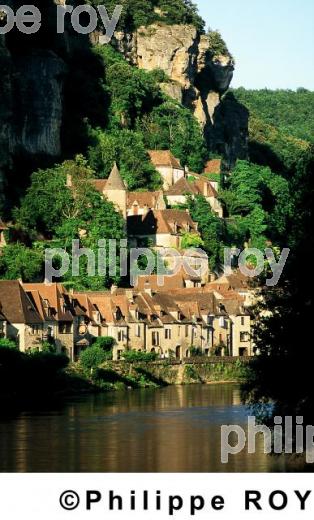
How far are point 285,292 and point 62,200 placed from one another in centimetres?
6516

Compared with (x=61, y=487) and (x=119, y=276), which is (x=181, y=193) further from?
(x=61, y=487)

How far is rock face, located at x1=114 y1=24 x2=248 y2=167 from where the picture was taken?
162 meters

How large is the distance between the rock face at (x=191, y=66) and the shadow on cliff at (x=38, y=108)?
23.7 m

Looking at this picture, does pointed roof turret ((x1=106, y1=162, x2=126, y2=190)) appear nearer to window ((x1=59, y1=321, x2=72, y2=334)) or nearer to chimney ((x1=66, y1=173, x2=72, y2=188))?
chimney ((x1=66, y1=173, x2=72, y2=188))

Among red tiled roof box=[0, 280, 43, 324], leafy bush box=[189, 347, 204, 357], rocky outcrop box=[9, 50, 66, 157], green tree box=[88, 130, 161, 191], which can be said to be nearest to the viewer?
red tiled roof box=[0, 280, 43, 324]

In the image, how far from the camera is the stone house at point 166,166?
5728 inches

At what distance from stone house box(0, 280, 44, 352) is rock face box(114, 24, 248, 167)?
65.3 m

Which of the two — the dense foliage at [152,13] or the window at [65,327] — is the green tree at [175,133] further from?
the window at [65,327]

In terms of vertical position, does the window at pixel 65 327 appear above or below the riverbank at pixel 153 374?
above

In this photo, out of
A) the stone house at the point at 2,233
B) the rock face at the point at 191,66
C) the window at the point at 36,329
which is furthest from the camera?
the rock face at the point at 191,66

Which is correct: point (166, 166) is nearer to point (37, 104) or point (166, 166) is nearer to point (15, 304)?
point (37, 104)

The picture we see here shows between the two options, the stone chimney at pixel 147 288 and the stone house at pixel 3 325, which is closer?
the stone house at pixel 3 325

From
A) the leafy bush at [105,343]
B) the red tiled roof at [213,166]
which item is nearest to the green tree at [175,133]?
the red tiled roof at [213,166]

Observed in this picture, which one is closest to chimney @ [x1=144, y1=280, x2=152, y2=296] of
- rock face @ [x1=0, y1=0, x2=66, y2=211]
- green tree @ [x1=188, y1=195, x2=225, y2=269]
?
rock face @ [x1=0, y1=0, x2=66, y2=211]
